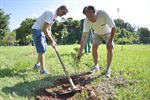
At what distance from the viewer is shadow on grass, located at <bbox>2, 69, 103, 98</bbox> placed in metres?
4.61

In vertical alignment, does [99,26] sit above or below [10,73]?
above

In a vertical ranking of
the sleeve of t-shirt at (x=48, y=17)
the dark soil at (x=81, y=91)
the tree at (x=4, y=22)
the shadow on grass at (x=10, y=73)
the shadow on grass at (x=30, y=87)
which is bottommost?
the dark soil at (x=81, y=91)

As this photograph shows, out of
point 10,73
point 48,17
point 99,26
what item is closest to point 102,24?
point 99,26

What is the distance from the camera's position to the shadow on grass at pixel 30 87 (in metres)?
4.61

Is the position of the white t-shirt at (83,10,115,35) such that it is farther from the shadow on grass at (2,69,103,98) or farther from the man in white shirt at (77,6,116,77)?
A: the shadow on grass at (2,69,103,98)

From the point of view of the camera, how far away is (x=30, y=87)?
16.3ft

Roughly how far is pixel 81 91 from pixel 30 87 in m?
1.11

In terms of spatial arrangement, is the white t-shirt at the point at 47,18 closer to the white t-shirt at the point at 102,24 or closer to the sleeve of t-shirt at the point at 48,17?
the sleeve of t-shirt at the point at 48,17

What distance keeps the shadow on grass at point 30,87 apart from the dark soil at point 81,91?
108 millimetres

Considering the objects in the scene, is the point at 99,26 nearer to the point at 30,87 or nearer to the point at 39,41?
the point at 39,41

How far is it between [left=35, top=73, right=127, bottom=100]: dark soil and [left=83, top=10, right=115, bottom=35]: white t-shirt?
1261mm

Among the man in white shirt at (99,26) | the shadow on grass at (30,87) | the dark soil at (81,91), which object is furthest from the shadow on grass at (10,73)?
the man in white shirt at (99,26)

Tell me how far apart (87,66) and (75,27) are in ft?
176

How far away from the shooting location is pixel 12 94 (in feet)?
14.7
